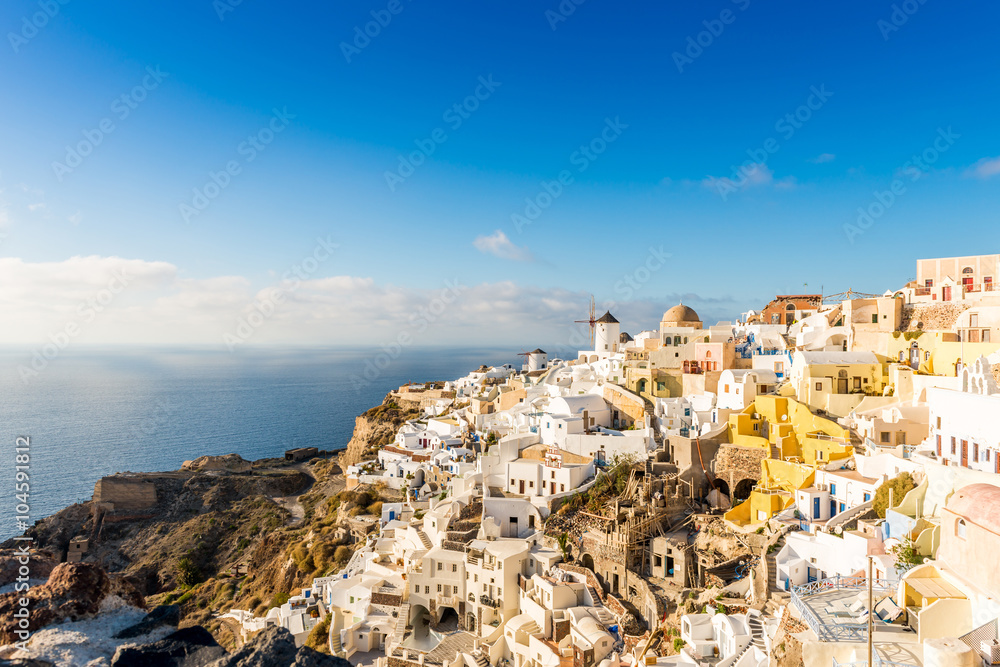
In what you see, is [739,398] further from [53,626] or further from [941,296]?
[53,626]

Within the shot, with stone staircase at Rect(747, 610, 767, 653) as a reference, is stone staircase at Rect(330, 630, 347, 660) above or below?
below

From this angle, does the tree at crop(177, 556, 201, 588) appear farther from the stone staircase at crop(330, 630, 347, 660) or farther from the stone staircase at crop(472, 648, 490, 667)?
the stone staircase at crop(472, 648, 490, 667)

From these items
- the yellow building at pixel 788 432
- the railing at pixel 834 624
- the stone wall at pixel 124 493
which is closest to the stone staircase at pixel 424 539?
the yellow building at pixel 788 432

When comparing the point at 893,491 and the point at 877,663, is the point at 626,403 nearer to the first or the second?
the point at 893,491

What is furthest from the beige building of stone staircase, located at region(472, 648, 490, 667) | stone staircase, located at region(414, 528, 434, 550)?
stone staircase, located at region(414, 528, 434, 550)

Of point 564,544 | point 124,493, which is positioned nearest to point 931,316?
point 564,544

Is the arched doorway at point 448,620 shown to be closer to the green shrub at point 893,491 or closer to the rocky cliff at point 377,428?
the green shrub at point 893,491
